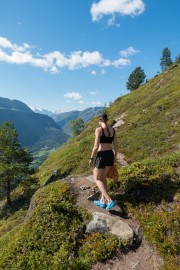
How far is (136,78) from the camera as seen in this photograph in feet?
416

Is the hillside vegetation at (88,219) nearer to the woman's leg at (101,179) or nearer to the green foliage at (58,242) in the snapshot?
the green foliage at (58,242)

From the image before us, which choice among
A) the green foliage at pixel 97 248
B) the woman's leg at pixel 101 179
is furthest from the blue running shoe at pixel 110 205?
the green foliage at pixel 97 248

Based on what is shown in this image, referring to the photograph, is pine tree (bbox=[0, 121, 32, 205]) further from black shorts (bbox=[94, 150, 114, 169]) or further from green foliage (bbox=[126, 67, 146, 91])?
green foliage (bbox=[126, 67, 146, 91])

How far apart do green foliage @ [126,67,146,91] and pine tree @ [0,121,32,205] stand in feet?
309

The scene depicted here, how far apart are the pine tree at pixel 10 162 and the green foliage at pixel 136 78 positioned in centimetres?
9422

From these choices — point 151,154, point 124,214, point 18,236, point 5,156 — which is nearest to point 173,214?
point 124,214

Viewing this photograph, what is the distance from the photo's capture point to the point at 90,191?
12719 mm

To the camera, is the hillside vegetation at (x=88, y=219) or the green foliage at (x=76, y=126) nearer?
the hillside vegetation at (x=88, y=219)

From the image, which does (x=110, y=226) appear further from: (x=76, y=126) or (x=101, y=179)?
(x=76, y=126)

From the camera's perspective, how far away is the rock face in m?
9.70

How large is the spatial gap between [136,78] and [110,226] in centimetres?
12237

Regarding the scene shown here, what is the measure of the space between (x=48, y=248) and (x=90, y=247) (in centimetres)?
167

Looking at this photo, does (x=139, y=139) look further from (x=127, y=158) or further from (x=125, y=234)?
(x=125, y=234)

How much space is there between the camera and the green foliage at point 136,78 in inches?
4975
